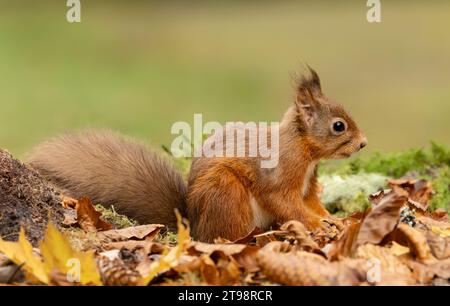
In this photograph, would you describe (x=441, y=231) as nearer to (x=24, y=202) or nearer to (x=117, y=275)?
(x=117, y=275)

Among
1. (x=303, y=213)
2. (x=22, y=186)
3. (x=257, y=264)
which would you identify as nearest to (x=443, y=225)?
(x=303, y=213)

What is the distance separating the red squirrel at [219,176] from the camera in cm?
545

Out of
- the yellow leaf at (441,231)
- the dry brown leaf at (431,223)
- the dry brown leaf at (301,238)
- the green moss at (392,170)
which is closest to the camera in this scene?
the dry brown leaf at (301,238)

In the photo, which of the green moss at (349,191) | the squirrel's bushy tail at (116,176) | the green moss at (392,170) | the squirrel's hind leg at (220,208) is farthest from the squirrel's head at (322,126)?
the green moss at (392,170)

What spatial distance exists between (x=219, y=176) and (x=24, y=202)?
4.48 ft

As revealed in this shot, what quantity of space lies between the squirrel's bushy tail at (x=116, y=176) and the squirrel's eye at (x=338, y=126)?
44.7 inches

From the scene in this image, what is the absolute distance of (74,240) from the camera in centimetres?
435

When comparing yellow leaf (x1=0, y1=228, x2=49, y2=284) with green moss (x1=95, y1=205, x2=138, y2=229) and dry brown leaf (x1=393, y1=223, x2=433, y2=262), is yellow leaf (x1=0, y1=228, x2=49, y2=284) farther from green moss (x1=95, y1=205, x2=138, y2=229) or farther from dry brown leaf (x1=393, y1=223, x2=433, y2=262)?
dry brown leaf (x1=393, y1=223, x2=433, y2=262)

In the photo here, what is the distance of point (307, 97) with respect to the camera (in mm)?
5820

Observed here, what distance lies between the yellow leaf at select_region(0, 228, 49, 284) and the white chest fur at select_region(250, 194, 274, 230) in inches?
83.9

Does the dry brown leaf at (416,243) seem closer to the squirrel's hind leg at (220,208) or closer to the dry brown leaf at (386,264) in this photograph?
the dry brown leaf at (386,264)

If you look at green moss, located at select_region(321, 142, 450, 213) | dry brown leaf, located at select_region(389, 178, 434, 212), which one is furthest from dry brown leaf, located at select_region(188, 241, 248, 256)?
green moss, located at select_region(321, 142, 450, 213)
